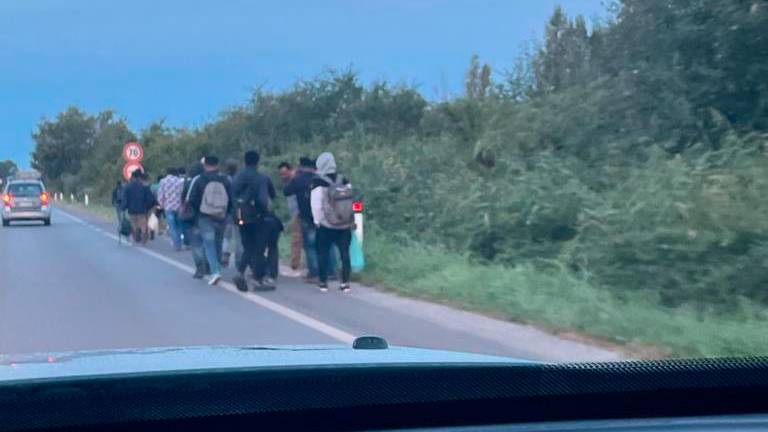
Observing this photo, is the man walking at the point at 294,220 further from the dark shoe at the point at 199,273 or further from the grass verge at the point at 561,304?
the dark shoe at the point at 199,273

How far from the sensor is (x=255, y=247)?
1714 centimetres

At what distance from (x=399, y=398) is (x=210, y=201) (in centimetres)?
1450

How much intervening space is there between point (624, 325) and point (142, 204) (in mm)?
16753

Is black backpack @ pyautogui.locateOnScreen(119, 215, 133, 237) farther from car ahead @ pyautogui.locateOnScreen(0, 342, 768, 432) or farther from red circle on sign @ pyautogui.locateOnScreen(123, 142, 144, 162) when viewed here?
car ahead @ pyautogui.locateOnScreen(0, 342, 768, 432)

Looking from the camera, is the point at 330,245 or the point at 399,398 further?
the point at 330,245

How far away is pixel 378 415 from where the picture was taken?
9.91 ft

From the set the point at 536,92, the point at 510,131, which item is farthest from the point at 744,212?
the point at 536,92

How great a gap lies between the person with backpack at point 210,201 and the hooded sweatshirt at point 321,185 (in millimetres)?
1225

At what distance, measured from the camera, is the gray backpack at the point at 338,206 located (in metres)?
16.8

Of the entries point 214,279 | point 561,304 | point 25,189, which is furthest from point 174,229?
point 25,189

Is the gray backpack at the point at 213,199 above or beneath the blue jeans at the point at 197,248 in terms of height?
above

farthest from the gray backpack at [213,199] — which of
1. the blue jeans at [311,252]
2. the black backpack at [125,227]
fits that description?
the black backpack at [125,227]

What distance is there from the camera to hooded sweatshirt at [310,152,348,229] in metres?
16.9

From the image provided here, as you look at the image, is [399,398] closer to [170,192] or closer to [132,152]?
[170,192]
